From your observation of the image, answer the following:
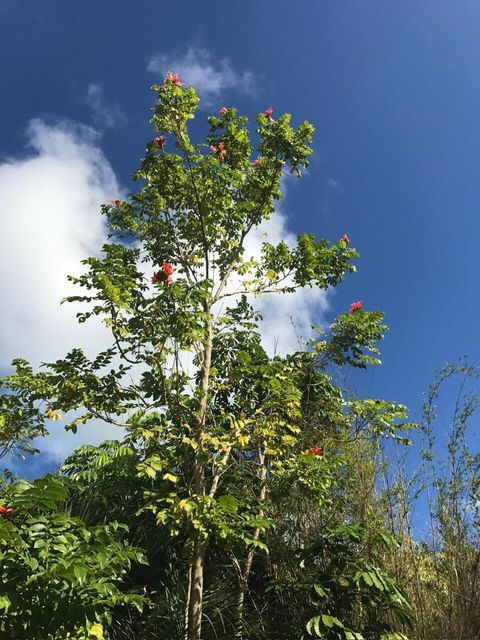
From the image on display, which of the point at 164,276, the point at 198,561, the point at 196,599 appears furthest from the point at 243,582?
the point at 164,276

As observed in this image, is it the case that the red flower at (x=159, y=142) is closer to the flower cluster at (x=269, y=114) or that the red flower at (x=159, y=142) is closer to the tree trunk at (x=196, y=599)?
the flower cluster at (x=269, y=114)

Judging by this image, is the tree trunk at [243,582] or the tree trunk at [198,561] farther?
the tree trunk at [243,582]

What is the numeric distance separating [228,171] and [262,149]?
3.25 feet

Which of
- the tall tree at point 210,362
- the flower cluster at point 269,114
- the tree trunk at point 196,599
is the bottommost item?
the tree trunk at point 196,599

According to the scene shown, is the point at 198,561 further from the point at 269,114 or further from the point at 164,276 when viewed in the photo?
the point at 269,114

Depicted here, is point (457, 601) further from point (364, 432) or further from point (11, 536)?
point (11, 536)

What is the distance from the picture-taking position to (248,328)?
6.14 meters

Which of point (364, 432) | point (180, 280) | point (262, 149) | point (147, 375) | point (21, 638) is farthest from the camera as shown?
point (262, 149)

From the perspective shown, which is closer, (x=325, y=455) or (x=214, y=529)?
(x=214, y=529)

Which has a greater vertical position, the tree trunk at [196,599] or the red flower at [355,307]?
the red flower at [355,307]

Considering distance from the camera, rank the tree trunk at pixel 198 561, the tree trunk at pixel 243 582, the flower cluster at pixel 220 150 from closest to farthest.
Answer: the tree trunk at pixel 198 561
the tree trunk at pixel 243 582
the flower cluster at pixel 220 150

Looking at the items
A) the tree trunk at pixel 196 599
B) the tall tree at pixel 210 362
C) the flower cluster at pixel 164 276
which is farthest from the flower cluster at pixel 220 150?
the tree trunk at pixel 196 599

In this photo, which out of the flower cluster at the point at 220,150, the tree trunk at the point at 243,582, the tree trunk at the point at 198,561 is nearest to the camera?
the tree trunk at the point at 198,561

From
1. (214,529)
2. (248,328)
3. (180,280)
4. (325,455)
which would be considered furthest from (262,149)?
(214,529)
